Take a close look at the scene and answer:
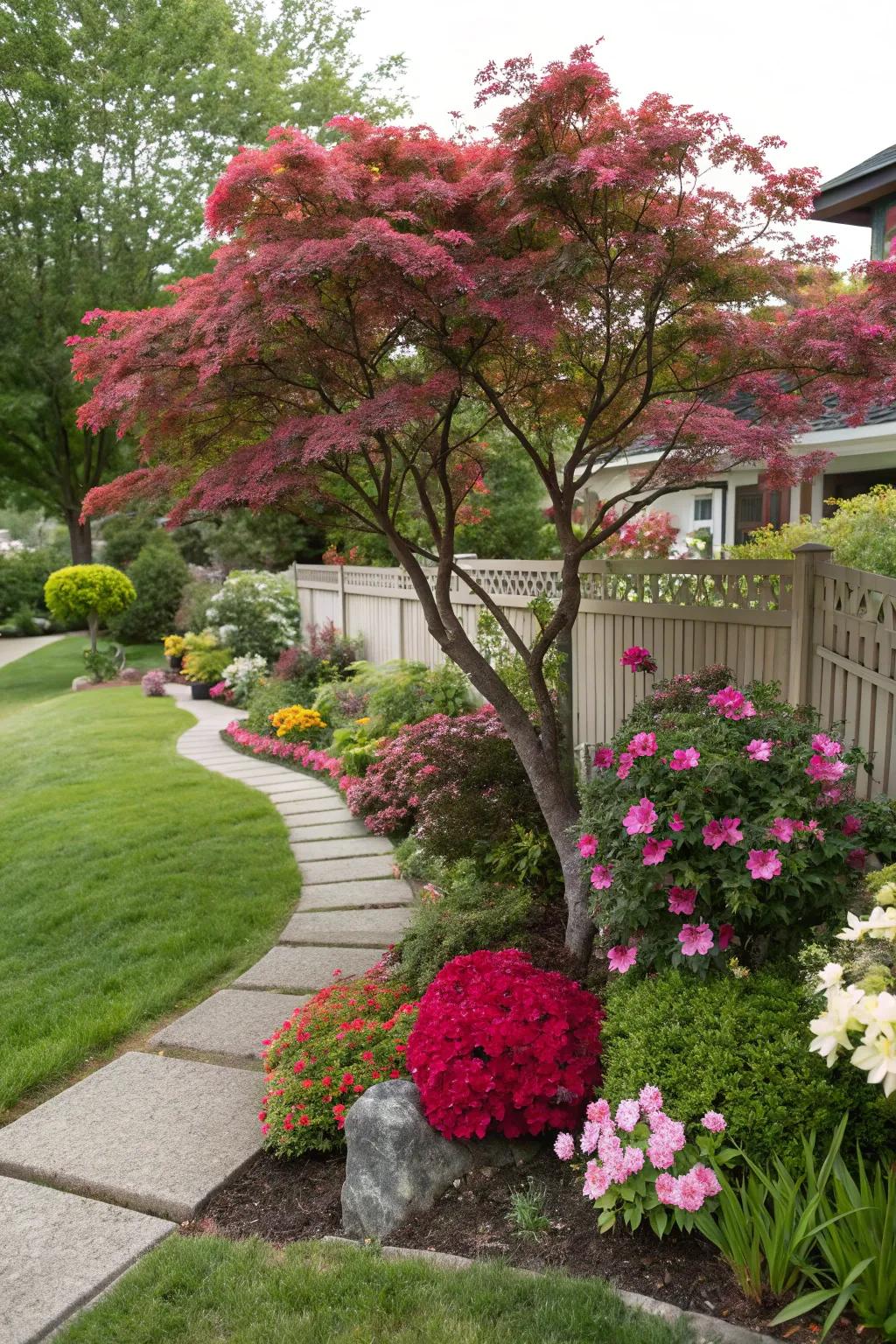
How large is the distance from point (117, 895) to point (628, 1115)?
4043mm

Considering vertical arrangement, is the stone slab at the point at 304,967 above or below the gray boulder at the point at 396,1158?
below

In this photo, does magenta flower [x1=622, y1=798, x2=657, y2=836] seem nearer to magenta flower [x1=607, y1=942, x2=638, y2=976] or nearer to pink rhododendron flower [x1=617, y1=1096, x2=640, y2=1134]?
magenta flower [x1=607, y1=942, x2=638, y2=976]

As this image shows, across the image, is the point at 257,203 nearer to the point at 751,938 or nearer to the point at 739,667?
the point at 739,667

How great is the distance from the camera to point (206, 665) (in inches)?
572

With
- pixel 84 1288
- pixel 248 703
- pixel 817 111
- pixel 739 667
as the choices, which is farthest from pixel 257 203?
pixel 817 111

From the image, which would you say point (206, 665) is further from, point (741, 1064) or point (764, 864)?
point (741, 1064)

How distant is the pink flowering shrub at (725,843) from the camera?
3.04 metres

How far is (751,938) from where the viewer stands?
3338 mm

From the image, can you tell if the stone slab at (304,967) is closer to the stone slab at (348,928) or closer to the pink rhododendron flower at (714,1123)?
the stone slab at (348,928)

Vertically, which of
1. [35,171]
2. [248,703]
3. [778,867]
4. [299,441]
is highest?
[35,171]

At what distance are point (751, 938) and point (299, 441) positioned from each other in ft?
9.34

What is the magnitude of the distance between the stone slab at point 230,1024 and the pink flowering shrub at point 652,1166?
177 cm

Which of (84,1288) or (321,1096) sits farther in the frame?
(321,1096)

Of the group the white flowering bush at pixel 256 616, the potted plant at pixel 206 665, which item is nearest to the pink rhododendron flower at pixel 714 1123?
the white flowering bush at pixel 256 616
